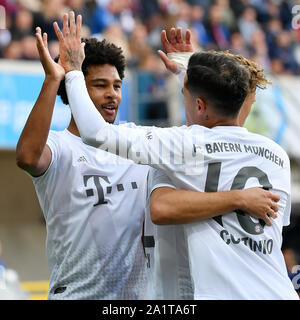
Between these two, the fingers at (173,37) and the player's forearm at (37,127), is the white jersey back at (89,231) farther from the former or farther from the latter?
the fingers at (173,37)

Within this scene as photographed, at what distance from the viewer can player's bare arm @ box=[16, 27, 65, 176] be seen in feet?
11.3

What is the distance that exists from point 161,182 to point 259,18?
41.4 feet

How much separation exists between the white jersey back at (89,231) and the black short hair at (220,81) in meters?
0.98

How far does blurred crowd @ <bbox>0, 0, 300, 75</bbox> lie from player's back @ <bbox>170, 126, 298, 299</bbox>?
673 centimetres

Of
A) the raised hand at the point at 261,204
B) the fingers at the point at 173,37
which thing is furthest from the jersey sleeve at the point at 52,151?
the raised hand at the point at 261,204

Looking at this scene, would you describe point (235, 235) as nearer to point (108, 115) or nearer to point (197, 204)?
point (197, 204)

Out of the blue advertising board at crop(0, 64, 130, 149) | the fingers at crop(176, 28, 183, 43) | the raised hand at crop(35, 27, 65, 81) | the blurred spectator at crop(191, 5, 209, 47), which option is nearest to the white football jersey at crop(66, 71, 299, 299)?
the raised hand at crop(35, 27, 65, 81)

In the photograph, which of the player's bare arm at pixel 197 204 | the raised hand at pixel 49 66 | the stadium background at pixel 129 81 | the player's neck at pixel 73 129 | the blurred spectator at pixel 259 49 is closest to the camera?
the player's bare arm at pixel 197 204

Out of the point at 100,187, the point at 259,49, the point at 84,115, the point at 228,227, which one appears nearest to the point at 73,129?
the point at 100,187

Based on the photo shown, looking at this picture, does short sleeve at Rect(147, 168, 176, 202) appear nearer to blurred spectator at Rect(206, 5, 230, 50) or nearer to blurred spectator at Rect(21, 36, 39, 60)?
blurred spectator at Rect(21, 36, 39, 60)

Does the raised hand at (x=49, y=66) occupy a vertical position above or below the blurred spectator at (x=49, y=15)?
above

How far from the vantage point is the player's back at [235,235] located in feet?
10.1

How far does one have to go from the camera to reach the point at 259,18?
15.1 meters

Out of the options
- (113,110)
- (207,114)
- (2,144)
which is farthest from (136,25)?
(207,114)
